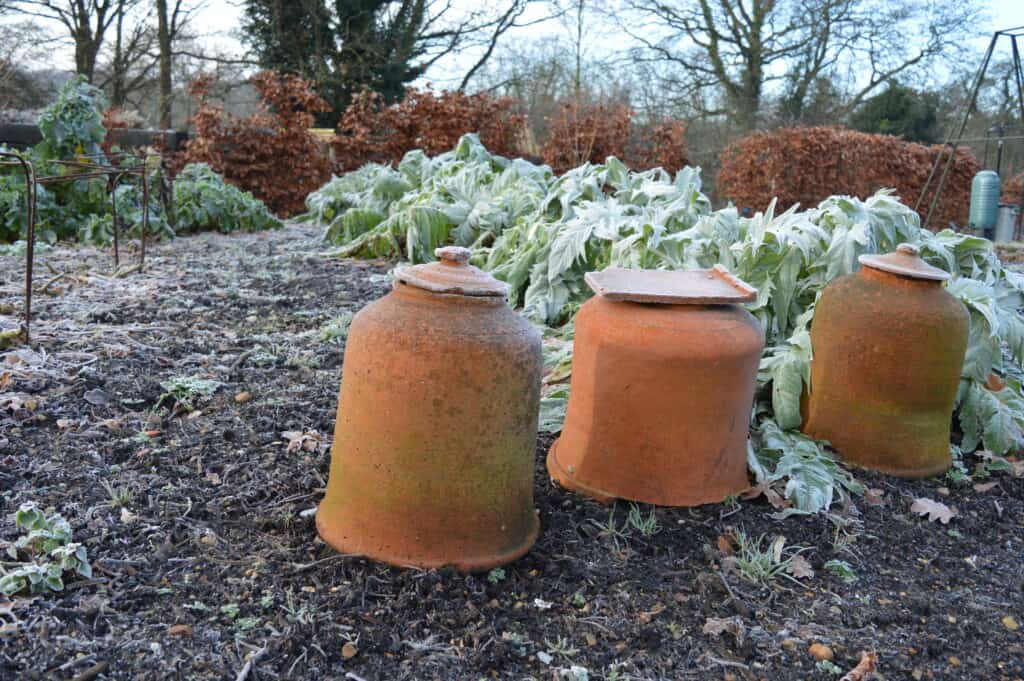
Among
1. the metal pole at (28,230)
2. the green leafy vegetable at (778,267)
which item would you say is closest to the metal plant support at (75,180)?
the metal pole at (28,230)

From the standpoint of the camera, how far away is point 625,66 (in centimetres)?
2036

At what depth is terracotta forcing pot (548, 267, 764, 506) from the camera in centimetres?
265

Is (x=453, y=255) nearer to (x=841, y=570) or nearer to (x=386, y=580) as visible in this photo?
(x=386, y=580)

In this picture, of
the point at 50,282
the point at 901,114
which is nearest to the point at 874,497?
the point at 50,282

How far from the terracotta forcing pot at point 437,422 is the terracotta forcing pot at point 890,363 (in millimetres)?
1588

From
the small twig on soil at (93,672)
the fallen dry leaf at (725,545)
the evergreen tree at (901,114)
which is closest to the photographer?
the small twig on soil at (93,672)

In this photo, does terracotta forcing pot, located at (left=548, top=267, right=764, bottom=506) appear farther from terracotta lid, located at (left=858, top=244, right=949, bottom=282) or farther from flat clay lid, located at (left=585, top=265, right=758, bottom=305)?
terracotta lid, located at (left=858, top=244, right=949, bottom=282)

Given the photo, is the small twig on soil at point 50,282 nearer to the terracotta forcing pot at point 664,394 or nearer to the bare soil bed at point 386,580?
the bare soil bed at point 386,580

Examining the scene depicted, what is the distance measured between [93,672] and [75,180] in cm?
696

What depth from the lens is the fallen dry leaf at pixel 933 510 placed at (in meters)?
2.92

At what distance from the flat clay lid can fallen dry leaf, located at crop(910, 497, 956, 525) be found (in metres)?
1.00

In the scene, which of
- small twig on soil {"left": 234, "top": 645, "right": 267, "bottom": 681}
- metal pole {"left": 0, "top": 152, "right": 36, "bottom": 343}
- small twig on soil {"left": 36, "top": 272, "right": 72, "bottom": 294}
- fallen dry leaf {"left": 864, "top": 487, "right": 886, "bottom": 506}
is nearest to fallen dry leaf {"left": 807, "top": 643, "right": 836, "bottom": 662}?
fallen dry leaf {"left": 864, "top": 487, "right": 886, "bottom": 506}

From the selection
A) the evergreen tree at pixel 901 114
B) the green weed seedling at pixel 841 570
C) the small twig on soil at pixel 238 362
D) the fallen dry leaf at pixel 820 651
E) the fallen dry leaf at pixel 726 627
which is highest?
the evergreen tree at pixel 901 114

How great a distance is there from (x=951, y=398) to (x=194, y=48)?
954 inches
